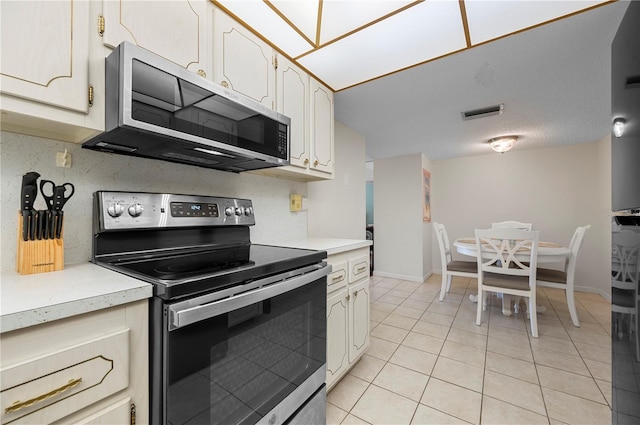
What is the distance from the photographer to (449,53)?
1.65 m

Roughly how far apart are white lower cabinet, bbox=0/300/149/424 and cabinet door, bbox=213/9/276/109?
1101mm

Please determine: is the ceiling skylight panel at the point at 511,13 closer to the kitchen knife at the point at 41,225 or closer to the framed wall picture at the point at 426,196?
the kitchen knife at the point at 41,225

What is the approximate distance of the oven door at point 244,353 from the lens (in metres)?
0.72

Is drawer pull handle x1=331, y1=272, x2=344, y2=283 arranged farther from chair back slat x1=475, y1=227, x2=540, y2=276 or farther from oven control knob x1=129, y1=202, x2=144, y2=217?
chair back slat x1=475, y1=227, x2=540, y2=276

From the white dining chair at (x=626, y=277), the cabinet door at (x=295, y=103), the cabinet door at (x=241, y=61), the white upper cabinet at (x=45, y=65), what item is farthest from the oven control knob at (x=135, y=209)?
the white dining chair at (x=626, y=277)

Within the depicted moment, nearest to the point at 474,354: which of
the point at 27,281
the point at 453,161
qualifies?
the point at 27,281

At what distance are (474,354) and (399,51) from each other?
7.62ft

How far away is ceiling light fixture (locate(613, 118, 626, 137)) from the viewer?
0.69m

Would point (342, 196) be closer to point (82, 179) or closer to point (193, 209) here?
point (193, 209)

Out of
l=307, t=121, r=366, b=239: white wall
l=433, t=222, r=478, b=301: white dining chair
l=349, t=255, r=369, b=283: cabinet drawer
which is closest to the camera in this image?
l=349, t=255, r=369, b=283: cabinet drawer

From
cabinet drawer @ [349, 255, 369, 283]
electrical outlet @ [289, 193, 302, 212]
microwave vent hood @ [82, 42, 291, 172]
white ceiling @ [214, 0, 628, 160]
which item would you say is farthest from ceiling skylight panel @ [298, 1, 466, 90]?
cabinet drawer @ [349, 255, 369, 283]

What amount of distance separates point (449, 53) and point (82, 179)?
208cm

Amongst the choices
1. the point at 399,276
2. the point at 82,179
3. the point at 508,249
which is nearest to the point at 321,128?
the point at 82,179

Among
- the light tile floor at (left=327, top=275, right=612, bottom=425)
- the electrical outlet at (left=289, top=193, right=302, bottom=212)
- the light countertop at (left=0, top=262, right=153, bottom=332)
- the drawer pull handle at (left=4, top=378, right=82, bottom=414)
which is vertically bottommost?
the light tile floor at (left=327, top=275, right=612, bottom=425)
